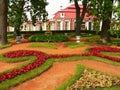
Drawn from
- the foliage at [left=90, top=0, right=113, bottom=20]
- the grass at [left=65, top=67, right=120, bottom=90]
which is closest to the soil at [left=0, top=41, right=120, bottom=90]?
the grass at [left=65, top=67, right=120, bottom=90]

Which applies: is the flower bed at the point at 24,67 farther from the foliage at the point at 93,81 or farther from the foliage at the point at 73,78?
the foliage at the point at 93,81

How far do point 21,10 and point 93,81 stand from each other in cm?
2529

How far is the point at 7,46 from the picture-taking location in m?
22.4

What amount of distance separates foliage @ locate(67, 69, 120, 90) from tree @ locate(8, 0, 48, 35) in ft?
73.9

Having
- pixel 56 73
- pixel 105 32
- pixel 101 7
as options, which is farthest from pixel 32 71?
pixel 105 32

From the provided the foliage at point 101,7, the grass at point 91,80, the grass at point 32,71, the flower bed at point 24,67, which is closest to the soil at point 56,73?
the grass at point 32,71

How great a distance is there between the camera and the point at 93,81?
13.5 metres

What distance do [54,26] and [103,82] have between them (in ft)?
177

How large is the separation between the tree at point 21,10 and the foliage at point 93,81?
73.9ft

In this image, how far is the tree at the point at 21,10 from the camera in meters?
36.0

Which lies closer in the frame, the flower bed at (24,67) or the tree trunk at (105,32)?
the flower bed at (24,67)

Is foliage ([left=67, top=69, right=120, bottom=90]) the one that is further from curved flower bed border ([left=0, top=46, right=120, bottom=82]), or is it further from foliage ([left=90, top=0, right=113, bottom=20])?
foliage ([left=90, top=0, right=113, bottom=20])

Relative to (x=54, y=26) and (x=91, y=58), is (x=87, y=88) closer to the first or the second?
(x=91, y=58)

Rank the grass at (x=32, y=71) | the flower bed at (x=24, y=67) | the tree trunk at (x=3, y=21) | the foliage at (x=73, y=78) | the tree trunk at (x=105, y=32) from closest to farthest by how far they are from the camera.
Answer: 1. the foliage at (x=73, y=78)
2. the grass at (x=32, y=71)
3. the flower bed at (x=24, y=67)
4. the tree trunk at (x=3, y=21)
5. the tree trunk at (x=105, y=32)
